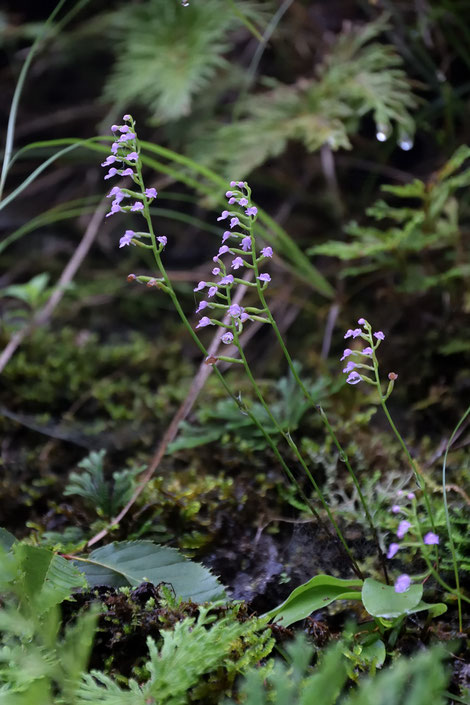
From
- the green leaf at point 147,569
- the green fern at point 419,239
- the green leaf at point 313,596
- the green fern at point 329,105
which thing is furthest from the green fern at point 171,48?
the green leaf at point 313,596

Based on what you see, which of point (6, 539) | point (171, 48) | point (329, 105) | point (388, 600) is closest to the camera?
point (388, 600)

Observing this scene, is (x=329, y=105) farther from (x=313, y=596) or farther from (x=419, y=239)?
(x=313, y=596)

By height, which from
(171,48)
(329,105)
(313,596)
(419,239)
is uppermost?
(171,48)

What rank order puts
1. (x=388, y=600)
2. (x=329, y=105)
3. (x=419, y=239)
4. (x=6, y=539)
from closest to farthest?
(x=388, y=600), (x=6, y=539), (x=419, y=239), (x=329, y=105)

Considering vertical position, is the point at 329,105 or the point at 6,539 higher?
the point at 329,105

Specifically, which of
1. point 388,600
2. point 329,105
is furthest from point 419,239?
point 388,600

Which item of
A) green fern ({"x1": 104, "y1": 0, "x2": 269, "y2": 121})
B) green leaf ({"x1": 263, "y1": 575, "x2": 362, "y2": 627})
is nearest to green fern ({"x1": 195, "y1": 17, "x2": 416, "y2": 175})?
green fern ({"x1": 104, "y1": 0, "x2": 269, "y2": 121})

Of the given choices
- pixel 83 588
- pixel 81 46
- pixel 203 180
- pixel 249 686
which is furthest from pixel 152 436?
pixel 81 46
